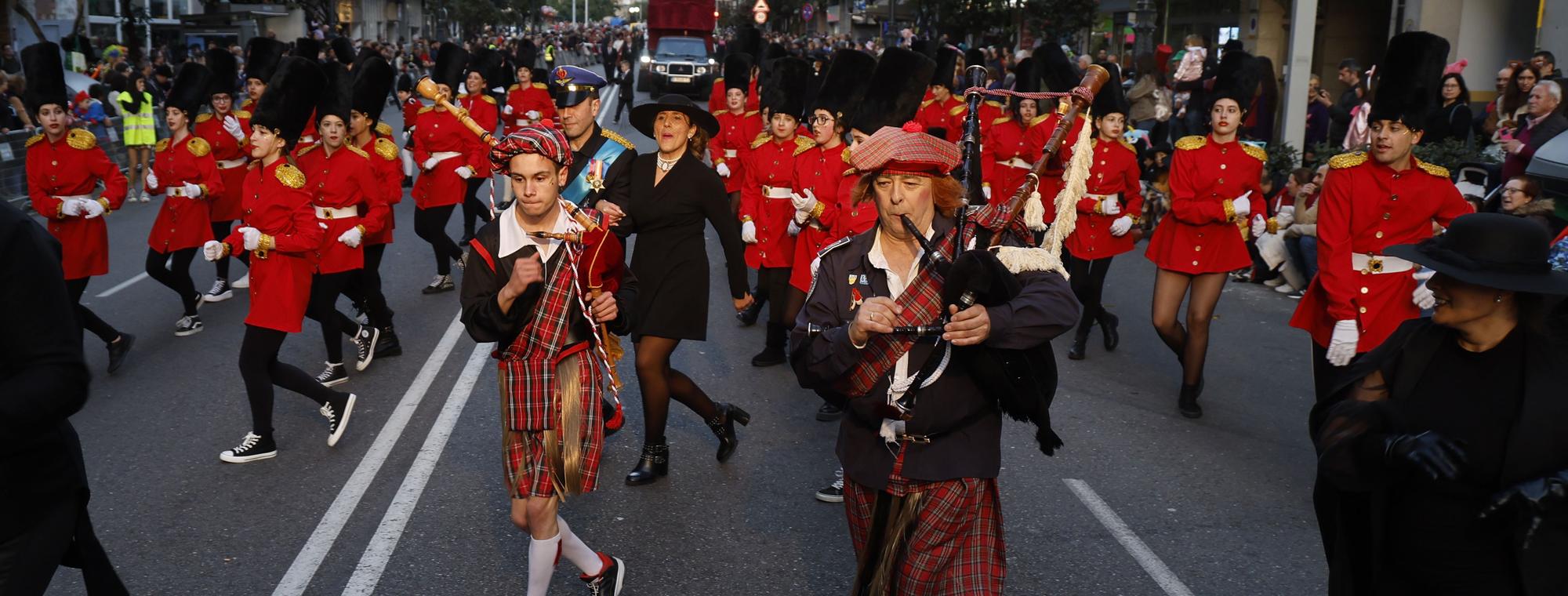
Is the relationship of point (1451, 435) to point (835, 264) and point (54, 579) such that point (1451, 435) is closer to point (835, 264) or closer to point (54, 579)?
point (835, 264)

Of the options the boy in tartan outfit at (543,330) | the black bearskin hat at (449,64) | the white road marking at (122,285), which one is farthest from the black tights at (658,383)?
the black bearskin hat at (449,64)

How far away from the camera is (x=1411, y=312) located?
6.03m

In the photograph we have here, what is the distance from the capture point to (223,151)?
1109 cm

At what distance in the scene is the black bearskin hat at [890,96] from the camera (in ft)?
27.8

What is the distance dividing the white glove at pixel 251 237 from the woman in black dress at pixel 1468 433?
5348 millimetres

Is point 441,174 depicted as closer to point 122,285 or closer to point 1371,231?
point 122,285

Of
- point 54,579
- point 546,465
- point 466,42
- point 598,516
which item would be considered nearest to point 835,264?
point 546,465

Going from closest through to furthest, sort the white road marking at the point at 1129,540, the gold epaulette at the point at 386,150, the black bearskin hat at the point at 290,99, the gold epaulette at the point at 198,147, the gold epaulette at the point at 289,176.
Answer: the white road marking at the point at 1129,540, the gold epaulette at the point at 289,176, the black bearskin hat at the point at 290,99, the gold epaulette at the point at 386,150, the gold epaulette at the point at 198,147

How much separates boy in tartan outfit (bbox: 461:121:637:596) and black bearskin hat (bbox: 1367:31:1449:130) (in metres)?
3.85

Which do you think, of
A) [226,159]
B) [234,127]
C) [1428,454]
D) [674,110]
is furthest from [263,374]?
[1428,454]

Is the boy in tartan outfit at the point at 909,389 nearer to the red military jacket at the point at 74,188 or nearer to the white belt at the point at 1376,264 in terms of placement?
the white belt at the point at 1376,264

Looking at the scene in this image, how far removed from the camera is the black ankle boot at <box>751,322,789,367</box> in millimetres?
8875

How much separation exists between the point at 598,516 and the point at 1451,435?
3739mm

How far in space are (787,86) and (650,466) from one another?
529 centimetres
